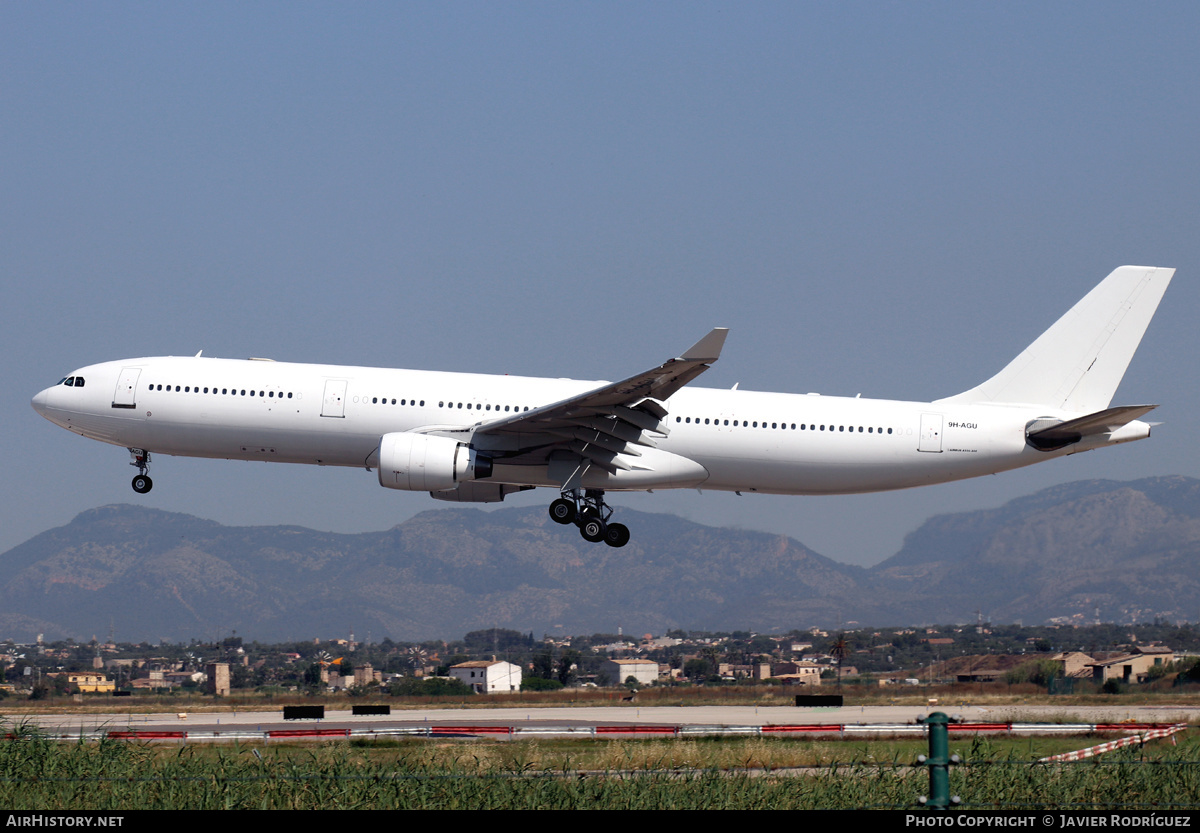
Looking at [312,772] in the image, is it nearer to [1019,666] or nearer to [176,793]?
[176,793]

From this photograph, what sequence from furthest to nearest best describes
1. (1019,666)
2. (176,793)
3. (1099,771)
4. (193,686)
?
1. (193,686)
2. (1019,666)
3. (1099,771)
4. (176,793)

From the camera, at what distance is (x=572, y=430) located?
103ft

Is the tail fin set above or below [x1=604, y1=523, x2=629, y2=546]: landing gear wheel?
above

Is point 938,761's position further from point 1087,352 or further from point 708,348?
point 1087,352

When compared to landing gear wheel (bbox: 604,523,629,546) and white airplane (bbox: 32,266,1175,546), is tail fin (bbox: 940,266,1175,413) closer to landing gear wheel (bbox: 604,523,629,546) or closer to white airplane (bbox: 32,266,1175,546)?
white airplane (bbox: 32,266,1175,546)

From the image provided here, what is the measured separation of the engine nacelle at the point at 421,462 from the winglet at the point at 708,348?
A: 665 centimetres

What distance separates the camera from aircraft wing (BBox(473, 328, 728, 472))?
29.2 metres

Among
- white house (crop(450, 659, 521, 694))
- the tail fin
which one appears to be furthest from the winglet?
white house (crop(450, 659, 521, 694))

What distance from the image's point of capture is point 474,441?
103 feet

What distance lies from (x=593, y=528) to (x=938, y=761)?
23640 millimetres

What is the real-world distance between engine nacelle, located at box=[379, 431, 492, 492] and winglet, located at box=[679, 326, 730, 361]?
665 centimetres

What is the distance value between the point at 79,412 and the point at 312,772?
19.9 meters
